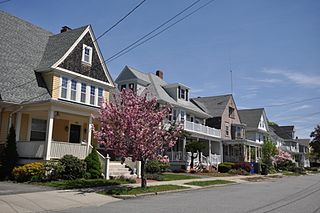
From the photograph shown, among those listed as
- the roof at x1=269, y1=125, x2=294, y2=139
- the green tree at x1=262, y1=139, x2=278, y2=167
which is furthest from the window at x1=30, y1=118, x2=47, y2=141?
the roof at x1=269, y1=125, x2=294, y2=139

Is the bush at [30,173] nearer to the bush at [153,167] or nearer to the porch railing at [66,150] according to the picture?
the porch railing at [66,150]

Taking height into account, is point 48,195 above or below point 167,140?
below

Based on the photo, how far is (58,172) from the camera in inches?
773

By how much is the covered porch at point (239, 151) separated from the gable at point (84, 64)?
89.5 ft

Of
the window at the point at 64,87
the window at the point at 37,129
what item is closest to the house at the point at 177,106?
the window at the point at 64,87

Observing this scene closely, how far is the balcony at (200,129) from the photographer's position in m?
38.2

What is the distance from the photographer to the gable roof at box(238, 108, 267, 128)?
58.4 meters

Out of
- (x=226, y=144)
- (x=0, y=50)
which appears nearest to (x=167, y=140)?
(x=0, y=50)

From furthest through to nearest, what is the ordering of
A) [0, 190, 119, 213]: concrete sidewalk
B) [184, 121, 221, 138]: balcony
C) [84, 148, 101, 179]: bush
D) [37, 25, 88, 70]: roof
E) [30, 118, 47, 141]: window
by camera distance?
1. [184, 121, 221, 138]: balcony
2. [37, 25, 88, 70]: roof
3. [30, 118, 47, 141]: window
4. [84, 148, 101, 179]: bush
5. [0, 190, 119, 213]: concrete sidewalk

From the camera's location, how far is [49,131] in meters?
20.5

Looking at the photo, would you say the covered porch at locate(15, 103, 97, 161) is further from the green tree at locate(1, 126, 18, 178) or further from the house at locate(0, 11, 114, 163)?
the green tree at locate(1, 126, 18, 178)

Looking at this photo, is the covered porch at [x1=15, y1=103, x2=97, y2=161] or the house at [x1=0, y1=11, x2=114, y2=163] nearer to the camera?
the covered porch at [x1=15, y1=103, x2=97, y2=161]

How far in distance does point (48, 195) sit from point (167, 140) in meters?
6.69

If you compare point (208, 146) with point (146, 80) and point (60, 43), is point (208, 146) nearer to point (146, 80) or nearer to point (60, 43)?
point (146, 80)
